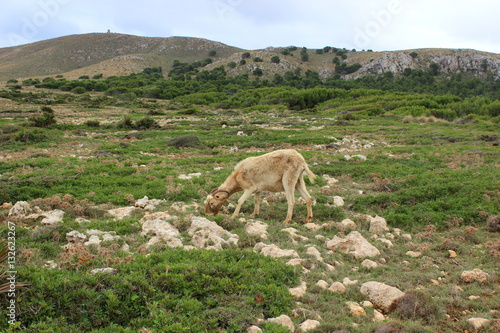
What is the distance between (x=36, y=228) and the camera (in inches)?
275

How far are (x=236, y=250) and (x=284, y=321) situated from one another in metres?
2.03

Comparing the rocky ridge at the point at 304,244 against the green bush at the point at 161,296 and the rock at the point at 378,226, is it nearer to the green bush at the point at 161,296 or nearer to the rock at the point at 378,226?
the rock at the point at 378,226

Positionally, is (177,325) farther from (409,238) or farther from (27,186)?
(27,186)

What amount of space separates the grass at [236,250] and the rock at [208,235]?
271 millimetres

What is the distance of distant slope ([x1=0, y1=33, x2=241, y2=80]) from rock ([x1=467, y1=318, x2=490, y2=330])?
109031mm

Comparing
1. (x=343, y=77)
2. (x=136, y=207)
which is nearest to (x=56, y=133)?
(x=136, y=207)

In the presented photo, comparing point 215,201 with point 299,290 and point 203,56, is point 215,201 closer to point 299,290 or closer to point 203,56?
point 299,290

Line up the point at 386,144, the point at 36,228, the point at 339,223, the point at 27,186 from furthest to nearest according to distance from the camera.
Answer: the point at 386,144 → the point at 27,186 → the point at 339,223 → the point at 36,228

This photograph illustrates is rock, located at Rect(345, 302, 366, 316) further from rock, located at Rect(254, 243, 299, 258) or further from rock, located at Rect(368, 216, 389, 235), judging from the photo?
rock, located at Rect(368, 216, 389, 235)

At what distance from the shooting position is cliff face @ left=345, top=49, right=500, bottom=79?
346ft

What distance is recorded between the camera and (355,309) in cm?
497

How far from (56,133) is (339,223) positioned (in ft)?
69.2

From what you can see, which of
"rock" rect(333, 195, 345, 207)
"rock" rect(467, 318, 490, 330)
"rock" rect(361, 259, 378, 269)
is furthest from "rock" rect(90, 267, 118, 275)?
"rock" rect(333, 195, 345, 207)

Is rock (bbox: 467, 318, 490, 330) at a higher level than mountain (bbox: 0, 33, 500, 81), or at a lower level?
lower
